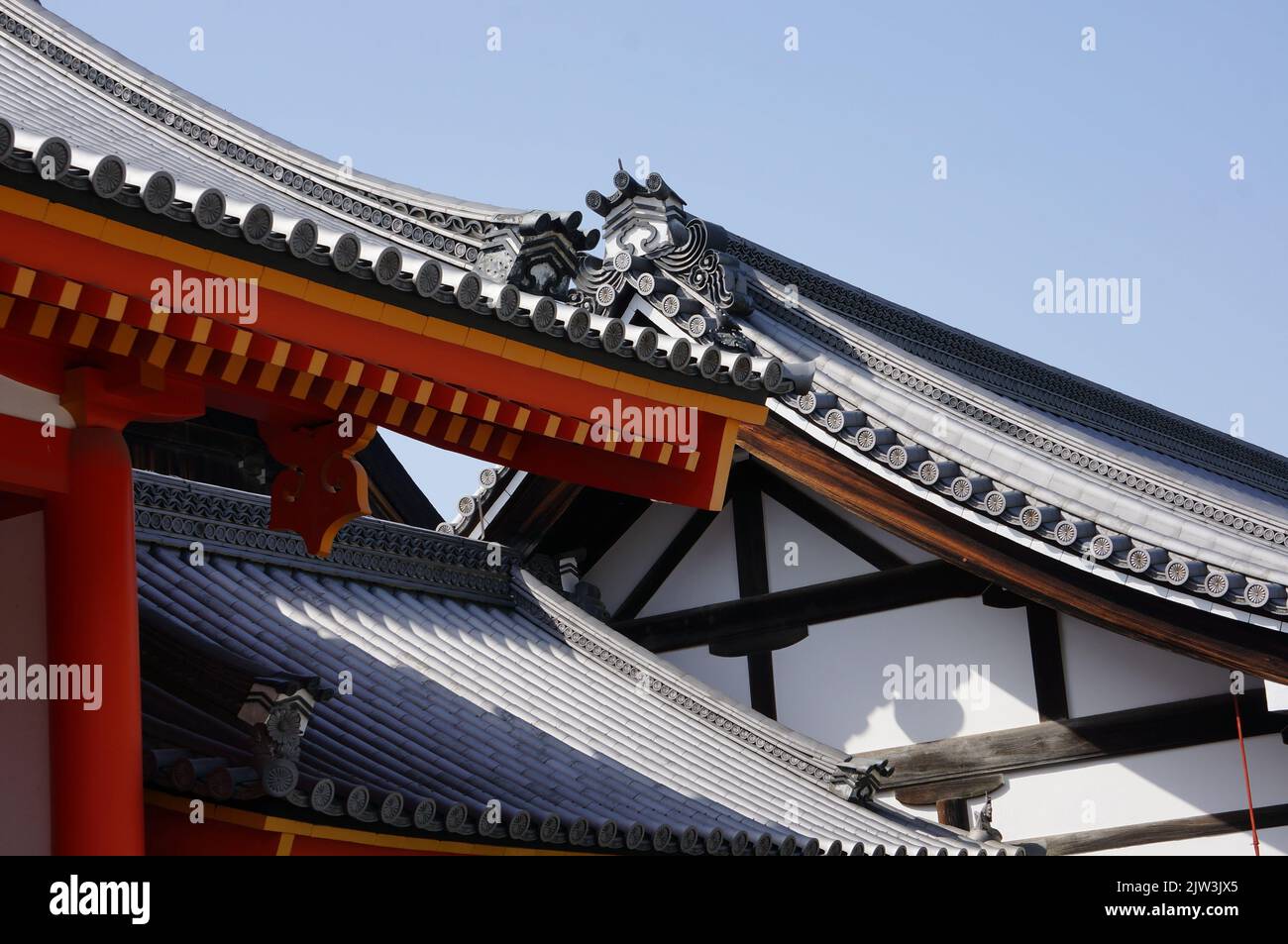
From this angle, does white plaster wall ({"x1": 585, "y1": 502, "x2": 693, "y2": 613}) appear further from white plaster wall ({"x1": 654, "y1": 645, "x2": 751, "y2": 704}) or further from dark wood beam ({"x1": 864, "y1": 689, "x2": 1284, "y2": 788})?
dark wood beam ({"x1": 864, "y1": 689, "x2": 1284, "y2": 788})

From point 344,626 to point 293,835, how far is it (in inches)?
167

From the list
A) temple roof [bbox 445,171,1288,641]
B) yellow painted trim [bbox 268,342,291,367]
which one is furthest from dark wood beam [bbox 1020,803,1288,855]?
yellow painted trim [bbox 268,342,291,367]

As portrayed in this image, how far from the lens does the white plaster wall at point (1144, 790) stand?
9.57 m

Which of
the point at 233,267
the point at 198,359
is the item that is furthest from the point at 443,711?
the point at 233,267

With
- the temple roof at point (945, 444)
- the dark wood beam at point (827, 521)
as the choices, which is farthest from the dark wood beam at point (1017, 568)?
the dark wood beam at point (827, 521)

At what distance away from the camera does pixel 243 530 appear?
996 cm

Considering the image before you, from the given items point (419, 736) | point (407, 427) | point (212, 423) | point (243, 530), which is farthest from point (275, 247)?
point (212, 423)

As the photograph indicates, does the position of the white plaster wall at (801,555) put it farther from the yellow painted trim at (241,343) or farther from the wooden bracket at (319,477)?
the yellow painted trim at (241,343)

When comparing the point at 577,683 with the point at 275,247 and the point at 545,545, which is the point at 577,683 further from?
the point at 275,247

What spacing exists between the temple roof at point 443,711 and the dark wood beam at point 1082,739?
53cm

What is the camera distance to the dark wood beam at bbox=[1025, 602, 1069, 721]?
10.3 metres

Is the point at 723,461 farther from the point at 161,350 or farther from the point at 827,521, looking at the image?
the point at 827,521

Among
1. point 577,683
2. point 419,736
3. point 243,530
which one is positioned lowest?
point 419,736
